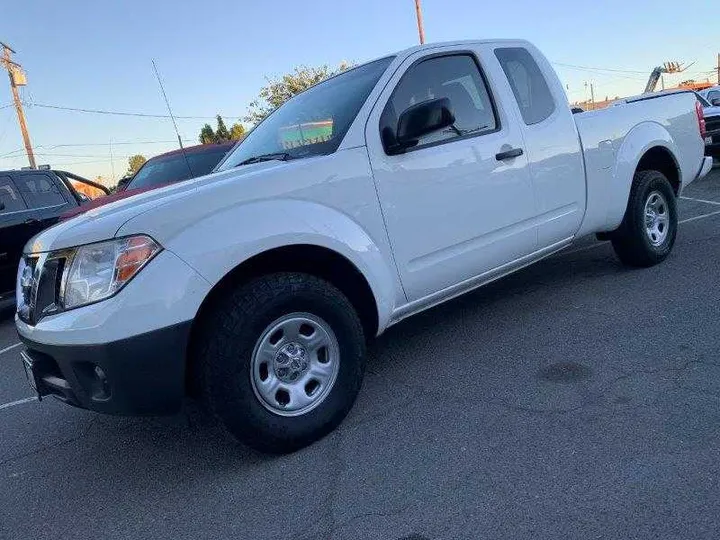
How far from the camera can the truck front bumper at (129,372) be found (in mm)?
2418

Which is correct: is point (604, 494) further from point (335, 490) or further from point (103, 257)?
point (103, 257)

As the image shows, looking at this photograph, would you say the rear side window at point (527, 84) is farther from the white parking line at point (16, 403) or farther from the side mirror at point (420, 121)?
the white parking line at point (16, 403)

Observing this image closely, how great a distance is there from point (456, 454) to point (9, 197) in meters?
6.73

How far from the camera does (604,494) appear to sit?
227 centimetres

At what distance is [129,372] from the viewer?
96.1 inches

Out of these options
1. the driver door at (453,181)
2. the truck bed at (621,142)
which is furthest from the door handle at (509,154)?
the truck bed at (621,142)

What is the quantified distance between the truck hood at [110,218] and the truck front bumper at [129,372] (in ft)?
1.48

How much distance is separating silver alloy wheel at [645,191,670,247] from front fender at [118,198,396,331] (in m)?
2.93

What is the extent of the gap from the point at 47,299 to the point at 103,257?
0.44 metres

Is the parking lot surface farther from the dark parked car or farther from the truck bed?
the dark parked car

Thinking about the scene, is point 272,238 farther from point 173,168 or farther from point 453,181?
point 173,168

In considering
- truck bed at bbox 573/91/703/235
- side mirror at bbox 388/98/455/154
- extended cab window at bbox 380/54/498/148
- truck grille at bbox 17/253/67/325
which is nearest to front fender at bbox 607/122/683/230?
truck bed at bbox 573/91/703/235

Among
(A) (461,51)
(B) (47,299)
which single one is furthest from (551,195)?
(B) (47,299)

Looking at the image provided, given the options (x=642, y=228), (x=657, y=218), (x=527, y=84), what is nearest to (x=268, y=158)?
(x=527, y=84)
